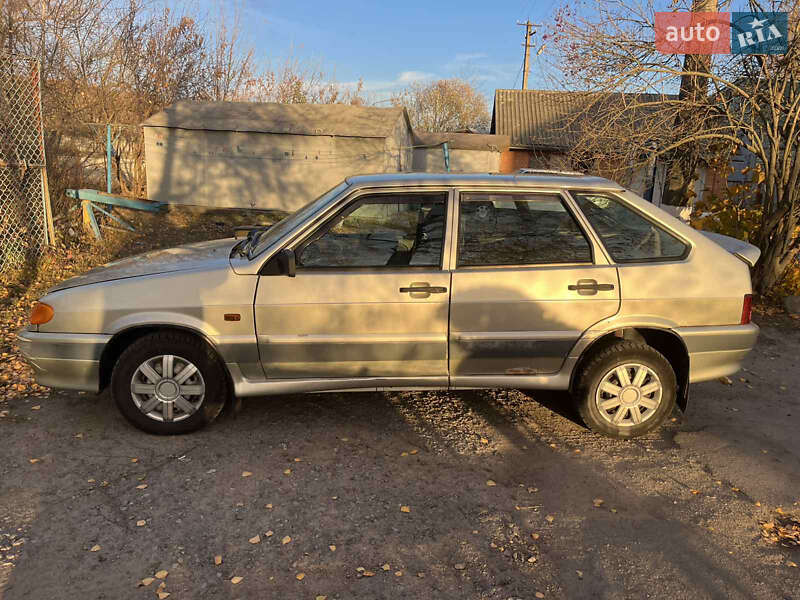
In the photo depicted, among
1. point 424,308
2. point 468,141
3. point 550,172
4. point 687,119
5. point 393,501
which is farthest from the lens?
point 468,141

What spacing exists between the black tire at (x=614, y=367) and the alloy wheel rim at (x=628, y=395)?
2 centimetres

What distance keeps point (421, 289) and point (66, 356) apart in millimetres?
2337

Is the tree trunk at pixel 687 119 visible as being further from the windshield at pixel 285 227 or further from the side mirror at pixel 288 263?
the side mirror at pixel 288 263

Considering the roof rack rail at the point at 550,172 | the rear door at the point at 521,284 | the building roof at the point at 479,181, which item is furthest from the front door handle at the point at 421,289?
the roof rack rail at the point at 550,172

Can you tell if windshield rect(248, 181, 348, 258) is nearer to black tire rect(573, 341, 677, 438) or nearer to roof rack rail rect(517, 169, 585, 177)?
roof rack rail rect(517, 169, 585, 177)

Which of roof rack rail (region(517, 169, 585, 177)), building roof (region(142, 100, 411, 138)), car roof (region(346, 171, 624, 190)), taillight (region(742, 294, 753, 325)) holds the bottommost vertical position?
taillight (region(742, 294, 753, 325))

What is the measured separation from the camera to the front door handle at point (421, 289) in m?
3.97

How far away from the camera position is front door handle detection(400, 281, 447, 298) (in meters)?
3.97

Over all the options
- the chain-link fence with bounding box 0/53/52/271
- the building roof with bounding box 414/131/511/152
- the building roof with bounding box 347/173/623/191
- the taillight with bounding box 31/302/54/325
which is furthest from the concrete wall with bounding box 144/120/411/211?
the taillight with bounding box 31/302/54/325

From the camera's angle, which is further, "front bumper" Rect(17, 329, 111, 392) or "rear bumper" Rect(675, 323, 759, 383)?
"rear bumper" Rect(675, 323, 759, 383)

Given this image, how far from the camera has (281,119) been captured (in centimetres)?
1620

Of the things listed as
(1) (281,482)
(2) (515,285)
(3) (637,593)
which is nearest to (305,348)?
(1) (281,482)

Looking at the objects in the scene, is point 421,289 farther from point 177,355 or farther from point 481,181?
point 177,355

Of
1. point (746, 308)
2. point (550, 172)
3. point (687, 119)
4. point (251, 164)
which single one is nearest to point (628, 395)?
point (746, 308)
